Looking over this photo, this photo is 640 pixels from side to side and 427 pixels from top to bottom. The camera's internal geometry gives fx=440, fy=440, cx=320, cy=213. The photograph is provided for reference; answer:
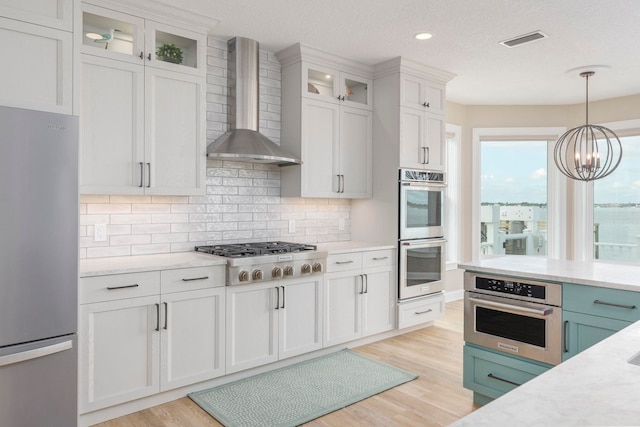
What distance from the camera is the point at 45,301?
2.21 meters

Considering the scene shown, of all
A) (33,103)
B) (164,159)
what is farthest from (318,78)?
(33,103)

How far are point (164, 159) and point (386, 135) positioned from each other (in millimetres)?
2201

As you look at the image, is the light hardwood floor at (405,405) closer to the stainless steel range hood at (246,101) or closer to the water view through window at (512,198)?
the stainless steel range hood at (246,101)

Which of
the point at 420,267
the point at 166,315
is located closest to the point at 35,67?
the point at 166,315

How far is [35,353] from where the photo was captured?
217cm

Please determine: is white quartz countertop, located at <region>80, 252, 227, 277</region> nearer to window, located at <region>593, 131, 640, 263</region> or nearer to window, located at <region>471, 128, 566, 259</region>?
window, located at <region>471, 128, 566, 259</region>

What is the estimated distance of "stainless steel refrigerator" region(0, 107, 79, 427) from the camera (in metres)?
2.09

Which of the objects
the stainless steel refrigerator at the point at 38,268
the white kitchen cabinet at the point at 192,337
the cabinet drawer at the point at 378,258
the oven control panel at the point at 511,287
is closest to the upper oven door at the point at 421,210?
the cabinet drawer at the point at 378,258

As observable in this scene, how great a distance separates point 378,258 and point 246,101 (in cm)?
185

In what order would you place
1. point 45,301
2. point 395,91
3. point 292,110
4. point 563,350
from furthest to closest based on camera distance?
point 395,91, point 292,110, point 563,350, point 45,301

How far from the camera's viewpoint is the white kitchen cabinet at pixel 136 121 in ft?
9.29

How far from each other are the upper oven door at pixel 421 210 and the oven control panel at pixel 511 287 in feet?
4.90

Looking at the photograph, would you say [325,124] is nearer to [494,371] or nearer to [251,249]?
[251,249]

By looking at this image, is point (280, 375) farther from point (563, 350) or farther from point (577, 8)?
point (577, 8)
